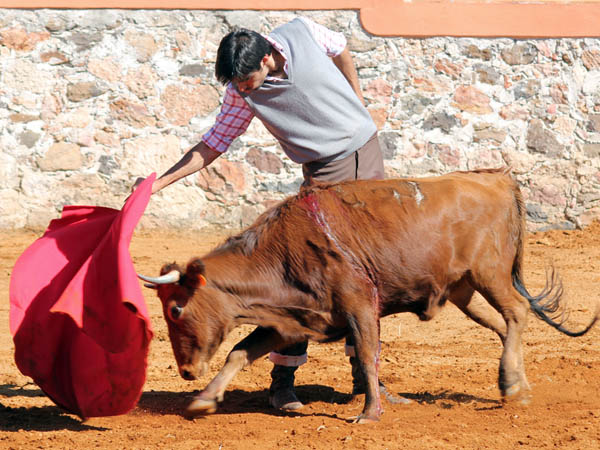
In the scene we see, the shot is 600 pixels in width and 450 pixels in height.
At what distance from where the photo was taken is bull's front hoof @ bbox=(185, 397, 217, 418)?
13.7ft

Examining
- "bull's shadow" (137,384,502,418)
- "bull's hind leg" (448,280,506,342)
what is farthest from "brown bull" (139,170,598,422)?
"bull's hind leg" (448,280,506,342)

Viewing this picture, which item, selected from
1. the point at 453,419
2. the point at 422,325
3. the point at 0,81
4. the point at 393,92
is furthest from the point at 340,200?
the point at 0,81

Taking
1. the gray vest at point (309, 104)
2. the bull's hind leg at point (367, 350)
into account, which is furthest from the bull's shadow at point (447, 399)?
the gray vest at point (309, 104)

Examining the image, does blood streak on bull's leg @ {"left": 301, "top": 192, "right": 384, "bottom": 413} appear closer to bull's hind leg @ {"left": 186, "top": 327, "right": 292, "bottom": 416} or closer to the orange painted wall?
bull's hind leg @ {"left": 186, "top": 327, "right": 292, "bottom": 416}

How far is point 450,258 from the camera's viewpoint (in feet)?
14.6

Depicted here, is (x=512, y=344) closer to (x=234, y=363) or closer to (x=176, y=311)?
(x=234, y=363)

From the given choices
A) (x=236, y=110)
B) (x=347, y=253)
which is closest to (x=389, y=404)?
(x=347, y=253)

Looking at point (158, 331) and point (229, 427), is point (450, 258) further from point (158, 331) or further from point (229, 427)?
point (158, 331)

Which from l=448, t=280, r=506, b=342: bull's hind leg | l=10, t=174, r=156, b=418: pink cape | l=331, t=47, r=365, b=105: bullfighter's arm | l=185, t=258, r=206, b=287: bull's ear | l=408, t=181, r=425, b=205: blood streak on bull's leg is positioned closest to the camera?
l=10, t=174, r=156, b=418: pink cape

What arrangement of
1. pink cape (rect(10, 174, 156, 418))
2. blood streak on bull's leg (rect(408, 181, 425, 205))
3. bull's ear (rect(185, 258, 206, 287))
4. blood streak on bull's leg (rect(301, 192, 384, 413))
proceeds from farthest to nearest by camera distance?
blood streak on bull's leg (rect(408, 181, 425, 205)) → blood streak on bull's leg (rect(301, 192, 384, 413)) → bull's ear (rect(185, 258, 206, 287)) → pink cape (rect(10, 174, 156, 418))

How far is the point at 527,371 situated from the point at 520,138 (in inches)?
179

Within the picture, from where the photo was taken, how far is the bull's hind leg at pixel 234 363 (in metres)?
4.19

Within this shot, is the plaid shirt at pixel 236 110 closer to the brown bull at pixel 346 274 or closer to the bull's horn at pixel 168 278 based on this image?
the brown bull at pixel 346 274

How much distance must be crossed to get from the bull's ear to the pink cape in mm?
329
